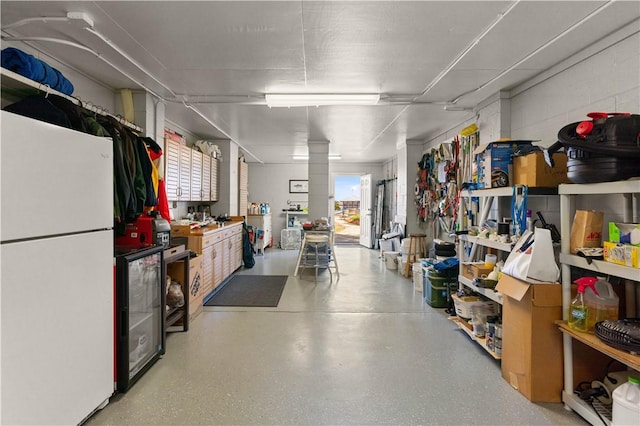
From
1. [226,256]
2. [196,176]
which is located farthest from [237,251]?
[196,176]

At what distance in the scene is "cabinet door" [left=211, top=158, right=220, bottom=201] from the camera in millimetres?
5574

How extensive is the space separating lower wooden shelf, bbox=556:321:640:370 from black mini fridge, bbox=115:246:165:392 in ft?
9.26

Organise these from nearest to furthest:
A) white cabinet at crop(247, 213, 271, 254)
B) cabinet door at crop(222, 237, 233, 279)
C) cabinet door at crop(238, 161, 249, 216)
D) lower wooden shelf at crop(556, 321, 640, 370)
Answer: lower wooden shelf at crop(556, 321, 640, 370) → cabinet door at crop(222, 237, 233, 279) → cabinet door at crop(238, 161, 249, 216) → white cabinet at crop(247, 213, 271, 254)

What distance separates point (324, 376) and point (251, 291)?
2323mm

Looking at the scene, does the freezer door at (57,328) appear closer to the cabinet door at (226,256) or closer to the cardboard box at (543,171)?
the cabinet door at (226,256)

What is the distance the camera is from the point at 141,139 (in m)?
2.82

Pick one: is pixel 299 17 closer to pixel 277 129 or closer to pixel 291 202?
pixel 277 129

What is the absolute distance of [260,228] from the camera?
7715 mm

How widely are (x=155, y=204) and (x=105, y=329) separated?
131cm

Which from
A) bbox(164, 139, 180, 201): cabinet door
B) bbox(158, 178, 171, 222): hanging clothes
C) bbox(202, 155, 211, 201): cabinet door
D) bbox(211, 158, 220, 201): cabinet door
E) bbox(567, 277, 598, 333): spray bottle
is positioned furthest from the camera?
bbox(211, 158, 220, 201): cabinet door

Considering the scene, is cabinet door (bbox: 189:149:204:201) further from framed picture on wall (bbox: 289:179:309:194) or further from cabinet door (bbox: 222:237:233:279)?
framed picture on wall (bbox: 289:179:309:194)

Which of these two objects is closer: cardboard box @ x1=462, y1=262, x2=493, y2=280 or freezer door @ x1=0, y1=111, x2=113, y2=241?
freezer door @ x1=0, y1=111, x2=113, y2=241

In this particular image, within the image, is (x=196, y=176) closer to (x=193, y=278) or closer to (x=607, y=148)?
(x=193, y=278)

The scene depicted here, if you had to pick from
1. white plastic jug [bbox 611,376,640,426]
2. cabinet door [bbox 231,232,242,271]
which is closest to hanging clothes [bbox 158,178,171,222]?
cabinet door [bbox 231,232,242,271]
